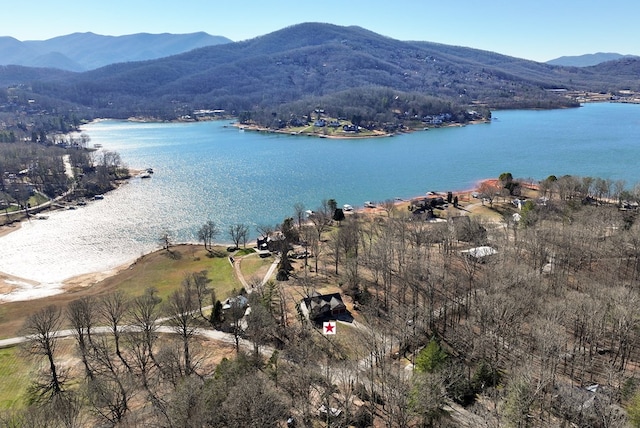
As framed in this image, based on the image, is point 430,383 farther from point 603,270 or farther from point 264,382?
point 603,270

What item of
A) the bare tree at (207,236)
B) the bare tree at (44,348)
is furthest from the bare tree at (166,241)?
the bare tree at (44,348)

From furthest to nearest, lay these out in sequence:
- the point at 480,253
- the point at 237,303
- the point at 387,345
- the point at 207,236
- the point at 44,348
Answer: the point at 207,236
the point at 480,253
the point at 237,303
the point at 387,345
the point at 44,348

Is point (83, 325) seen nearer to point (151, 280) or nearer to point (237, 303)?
point (237, 303)

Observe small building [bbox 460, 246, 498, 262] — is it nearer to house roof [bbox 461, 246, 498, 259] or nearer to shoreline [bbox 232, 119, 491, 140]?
house roof [bbox 461, 246, 498, 259]

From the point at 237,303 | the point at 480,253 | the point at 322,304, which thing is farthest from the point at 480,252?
the point at 237,303

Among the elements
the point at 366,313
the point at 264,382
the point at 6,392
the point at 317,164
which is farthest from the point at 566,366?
the point at 317,164

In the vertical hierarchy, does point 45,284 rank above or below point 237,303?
below
